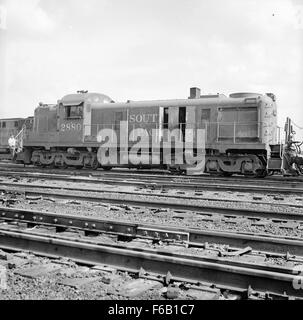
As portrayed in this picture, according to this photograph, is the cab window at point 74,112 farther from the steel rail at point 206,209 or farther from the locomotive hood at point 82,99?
the steel rail at point 206,209

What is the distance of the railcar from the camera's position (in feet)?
49.7

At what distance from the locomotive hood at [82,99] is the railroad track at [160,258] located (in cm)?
1286

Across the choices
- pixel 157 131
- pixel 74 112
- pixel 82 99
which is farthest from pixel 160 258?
pixel 74 112

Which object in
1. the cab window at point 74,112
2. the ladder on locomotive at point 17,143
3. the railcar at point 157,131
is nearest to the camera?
the railcar at point 157,131

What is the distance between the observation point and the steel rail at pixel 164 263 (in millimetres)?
3574

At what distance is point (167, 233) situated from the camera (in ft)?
17.7

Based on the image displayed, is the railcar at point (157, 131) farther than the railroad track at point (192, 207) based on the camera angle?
Yes

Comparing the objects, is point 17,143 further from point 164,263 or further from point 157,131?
point 164,263

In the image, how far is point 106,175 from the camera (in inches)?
594

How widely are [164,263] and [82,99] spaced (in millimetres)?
15190

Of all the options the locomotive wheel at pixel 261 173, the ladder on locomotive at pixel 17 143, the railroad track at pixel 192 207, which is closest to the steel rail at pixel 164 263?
the railroad track at pixel 192 207

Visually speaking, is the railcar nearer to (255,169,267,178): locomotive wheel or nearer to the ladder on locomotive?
(255,169,267,178): locomotive wheel
